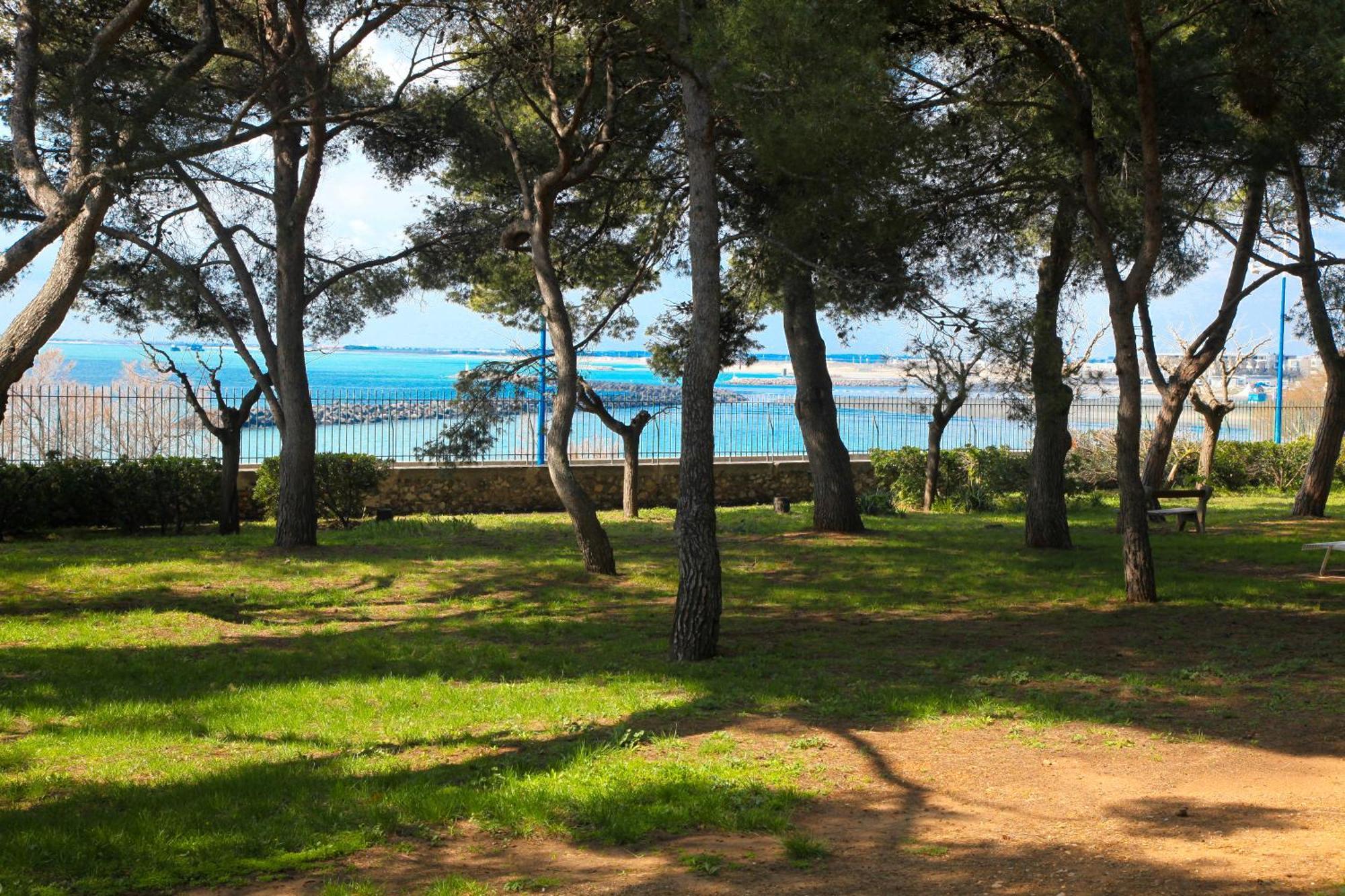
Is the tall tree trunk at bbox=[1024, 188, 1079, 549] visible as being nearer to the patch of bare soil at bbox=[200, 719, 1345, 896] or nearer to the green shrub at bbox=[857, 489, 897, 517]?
the green shrub at bbox=[857, 489, 897, 517]

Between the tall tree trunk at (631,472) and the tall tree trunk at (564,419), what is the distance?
6.40 meters

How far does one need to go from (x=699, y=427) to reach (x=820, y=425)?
7.46 metres

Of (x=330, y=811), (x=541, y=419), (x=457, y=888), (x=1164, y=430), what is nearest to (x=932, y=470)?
(x=1164, y=430)

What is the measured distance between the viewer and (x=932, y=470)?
21.7m

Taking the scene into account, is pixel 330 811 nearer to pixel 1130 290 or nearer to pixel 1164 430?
pixel 1130 290

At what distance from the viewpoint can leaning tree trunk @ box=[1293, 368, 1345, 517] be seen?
61.1 feet

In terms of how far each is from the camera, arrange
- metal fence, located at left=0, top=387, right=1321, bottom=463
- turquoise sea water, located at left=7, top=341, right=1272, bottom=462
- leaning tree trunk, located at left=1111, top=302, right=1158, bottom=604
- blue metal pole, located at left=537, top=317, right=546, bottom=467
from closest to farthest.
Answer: leaning tree trunk, located at left=1111, top=302, right=1158, bottom=604
metal fence, located at left=0, top=387, right=1321, bottom=463
turquoise sea water, located at left=7, top=341, right=1272, bottom=462
blue metal pole, located at left=537, top=317, right=546, bottom=467

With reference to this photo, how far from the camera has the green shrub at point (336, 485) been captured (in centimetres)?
1858

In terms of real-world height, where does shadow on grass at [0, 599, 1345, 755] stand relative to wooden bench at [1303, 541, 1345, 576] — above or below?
below

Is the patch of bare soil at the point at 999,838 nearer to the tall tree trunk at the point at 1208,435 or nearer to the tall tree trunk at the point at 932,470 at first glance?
the tall tree trunk at the point at 932,470

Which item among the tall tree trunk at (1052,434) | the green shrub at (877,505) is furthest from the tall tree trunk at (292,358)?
the green shrub at (877,505)

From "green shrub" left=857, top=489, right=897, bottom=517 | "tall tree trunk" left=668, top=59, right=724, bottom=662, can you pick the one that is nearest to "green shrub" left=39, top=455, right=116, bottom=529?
"tall tree trunk" left=668, top=59, right=724, bottom=662

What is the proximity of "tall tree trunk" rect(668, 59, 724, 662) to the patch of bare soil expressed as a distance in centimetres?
242

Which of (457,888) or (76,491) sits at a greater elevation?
(76,491)
